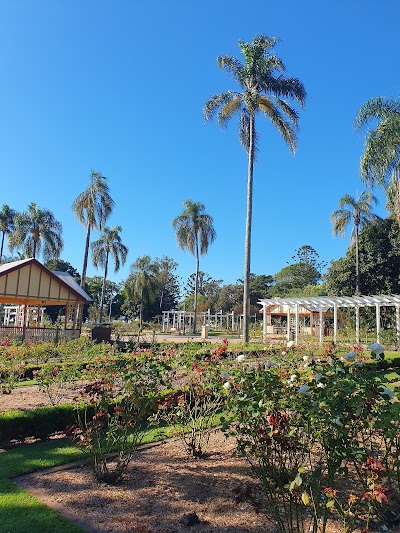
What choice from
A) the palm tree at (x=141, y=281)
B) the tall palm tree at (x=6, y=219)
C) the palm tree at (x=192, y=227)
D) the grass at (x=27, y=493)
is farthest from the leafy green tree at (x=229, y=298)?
the grass at (x=27, y=493)

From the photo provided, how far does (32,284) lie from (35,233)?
19.1 metres

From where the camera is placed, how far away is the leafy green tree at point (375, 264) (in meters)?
28.5

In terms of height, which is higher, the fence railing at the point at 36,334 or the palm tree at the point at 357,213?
the palm tree at the point at 357,213

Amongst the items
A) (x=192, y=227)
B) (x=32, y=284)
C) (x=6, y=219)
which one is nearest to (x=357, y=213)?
(x=192, y=227)

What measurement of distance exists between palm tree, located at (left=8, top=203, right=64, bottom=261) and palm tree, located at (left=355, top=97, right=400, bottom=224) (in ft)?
91.7

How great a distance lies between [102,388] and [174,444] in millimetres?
1404

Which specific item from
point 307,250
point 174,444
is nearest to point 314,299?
point 174,444

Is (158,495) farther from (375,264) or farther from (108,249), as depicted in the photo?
(108,249)

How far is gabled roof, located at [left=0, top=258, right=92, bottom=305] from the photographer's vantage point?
55.5 feet

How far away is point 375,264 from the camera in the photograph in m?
28.6

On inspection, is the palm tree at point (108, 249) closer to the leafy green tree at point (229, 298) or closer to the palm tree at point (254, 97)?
the leafy green tree at point (229, 298)

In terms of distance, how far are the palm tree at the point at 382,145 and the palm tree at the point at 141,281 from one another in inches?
1179

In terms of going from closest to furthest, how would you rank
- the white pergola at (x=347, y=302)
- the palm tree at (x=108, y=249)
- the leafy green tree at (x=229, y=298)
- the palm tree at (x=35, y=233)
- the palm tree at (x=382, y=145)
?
1. the palm tree at (x=382, y=145)
2. the white pergola at (x=347, y=302)
3. the palm tree at (x=35, y=233)
4. the palm tree at (x=108, y=249)
5. the leafy green tree at (x=229, y=298)

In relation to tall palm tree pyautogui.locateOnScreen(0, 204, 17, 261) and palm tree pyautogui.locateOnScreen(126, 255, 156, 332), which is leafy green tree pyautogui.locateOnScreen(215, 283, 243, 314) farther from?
tall palm tree pyautogui.locateOnScreen(0, 204, 17, 261)
